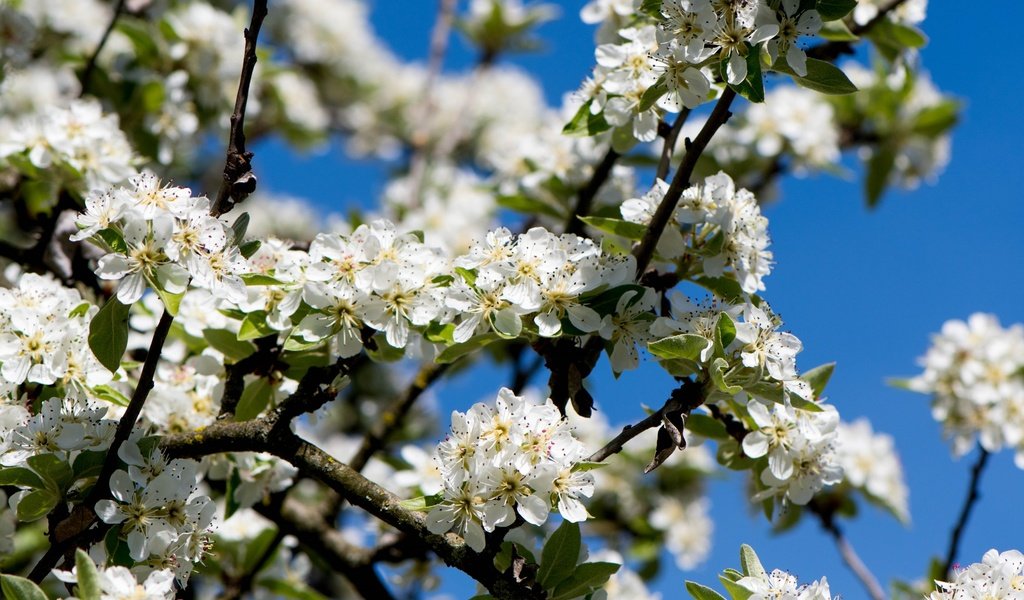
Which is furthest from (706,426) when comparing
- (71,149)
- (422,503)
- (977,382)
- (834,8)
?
(977,382)

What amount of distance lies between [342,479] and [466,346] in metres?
0.39

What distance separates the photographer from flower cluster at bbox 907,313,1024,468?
4.27m

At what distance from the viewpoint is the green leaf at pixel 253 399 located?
259cm

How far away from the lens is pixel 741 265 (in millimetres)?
2473

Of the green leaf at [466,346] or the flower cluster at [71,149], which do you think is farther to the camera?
the flower cluster at [71,149]

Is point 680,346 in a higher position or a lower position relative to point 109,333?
higher

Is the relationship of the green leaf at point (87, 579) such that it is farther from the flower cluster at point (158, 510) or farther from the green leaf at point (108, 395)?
the green leaf at point (108, 395)

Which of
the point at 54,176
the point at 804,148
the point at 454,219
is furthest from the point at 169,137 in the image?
the point at 804,148

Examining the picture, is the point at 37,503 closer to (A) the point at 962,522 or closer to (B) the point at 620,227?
(B) the point at 620,227

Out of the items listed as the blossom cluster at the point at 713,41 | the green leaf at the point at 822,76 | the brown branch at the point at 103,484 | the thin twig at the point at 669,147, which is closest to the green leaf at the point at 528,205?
the thin twig at the point at 669,147

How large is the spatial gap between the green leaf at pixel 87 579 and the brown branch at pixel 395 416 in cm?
183

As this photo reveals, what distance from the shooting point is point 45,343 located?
7.97 ft

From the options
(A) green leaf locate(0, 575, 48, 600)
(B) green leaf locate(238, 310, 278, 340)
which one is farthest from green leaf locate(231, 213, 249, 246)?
(A) green leaf locate(0, 575, 48, 600)

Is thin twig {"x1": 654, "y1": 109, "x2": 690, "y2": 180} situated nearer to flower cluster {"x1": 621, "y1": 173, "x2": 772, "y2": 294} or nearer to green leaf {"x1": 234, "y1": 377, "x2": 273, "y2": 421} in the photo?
flower cluster {"x1": 621, "y1": 173, "x2": 772, "y2": 294}
